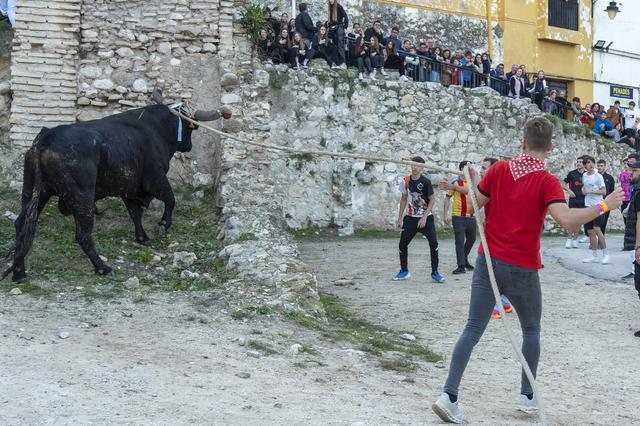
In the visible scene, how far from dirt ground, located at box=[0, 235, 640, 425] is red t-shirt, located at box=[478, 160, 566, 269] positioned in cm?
104

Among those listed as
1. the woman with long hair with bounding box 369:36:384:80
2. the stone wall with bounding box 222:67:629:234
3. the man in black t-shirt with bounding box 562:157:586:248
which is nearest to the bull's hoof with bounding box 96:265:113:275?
the stone wall with bounding box 222:67:629:234

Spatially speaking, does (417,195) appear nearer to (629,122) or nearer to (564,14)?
(629,122)

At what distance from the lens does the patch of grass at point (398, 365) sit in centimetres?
681

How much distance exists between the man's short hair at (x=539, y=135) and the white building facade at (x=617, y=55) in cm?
2689

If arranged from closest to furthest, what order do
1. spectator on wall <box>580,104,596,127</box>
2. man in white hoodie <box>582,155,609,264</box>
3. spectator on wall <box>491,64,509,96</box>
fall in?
man in white hoodie <box>582,155,609,264</box>
spectator on wall <box>491,64,509,96</box>
spectator on wall <box>580,104,596,127</box>

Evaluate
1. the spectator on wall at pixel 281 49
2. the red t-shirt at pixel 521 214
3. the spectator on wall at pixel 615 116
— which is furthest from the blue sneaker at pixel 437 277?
the spectator on wall at pixel 615 116

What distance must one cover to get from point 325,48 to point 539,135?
13.1 meters

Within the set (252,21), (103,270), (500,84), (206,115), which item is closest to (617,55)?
(500,84)

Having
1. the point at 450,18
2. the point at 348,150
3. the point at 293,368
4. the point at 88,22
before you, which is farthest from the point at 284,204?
the point at 450,18

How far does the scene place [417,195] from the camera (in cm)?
1152

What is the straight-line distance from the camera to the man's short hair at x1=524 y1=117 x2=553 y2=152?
5738mm

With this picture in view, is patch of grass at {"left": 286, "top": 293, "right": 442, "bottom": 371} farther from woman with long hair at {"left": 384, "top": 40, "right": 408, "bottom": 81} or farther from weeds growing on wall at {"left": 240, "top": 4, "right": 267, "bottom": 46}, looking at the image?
woman with long hair at {"left": 384, "top": 40, "right": 408, "bottom": 81}

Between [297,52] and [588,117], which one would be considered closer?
[297,52]

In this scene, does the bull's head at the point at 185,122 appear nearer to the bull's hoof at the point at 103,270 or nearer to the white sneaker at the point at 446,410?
the bull's hoof at the point at 103,270
